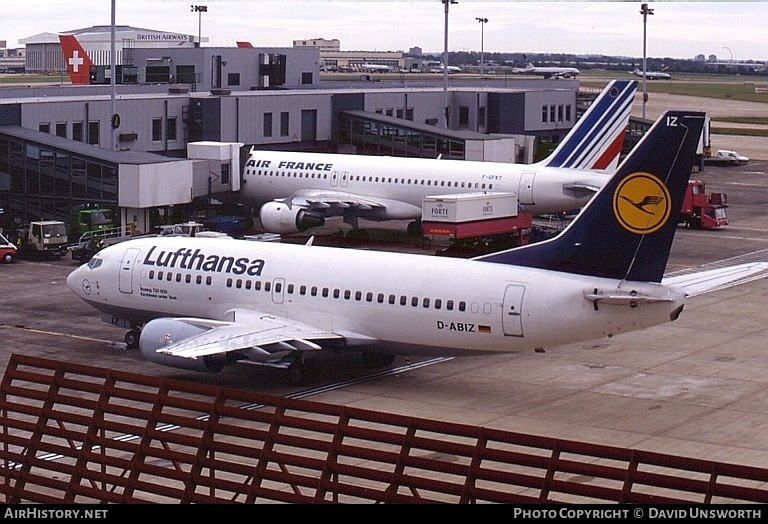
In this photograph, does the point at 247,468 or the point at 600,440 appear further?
the point at 600,440

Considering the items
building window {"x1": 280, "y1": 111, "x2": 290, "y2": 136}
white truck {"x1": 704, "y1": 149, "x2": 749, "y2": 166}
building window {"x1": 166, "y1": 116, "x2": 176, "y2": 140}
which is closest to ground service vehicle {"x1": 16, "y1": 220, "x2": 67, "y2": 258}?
building window {"x1": 166, "y1": 116, "x2": 176, "y2": 140}

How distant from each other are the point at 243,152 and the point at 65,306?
88.2 ft

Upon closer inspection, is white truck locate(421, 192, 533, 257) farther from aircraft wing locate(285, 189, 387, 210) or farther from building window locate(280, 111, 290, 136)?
building window locate(280, 111, 290, 136)

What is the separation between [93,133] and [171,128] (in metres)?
6.20

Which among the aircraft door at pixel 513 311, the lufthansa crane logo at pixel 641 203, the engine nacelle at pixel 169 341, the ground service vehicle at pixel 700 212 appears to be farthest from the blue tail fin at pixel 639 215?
the ground service vehicle at pixel 700 212

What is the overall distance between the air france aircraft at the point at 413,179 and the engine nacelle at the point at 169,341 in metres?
32.1

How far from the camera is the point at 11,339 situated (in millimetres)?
44656

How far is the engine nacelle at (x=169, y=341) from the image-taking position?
37.3 metres

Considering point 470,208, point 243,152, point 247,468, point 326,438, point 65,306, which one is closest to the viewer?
point 247,468

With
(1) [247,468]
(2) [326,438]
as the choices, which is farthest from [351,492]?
(2) [326,438]

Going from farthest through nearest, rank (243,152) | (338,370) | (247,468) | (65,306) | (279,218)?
(243,152) → (279,218) → (65,306) → (338,370) → (247,468)

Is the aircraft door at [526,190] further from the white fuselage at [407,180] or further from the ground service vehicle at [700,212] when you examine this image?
A: the ground service vehicle at [700,212]

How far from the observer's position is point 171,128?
82000 mm

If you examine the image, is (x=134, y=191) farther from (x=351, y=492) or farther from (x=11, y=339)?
(x=351, y=492)
